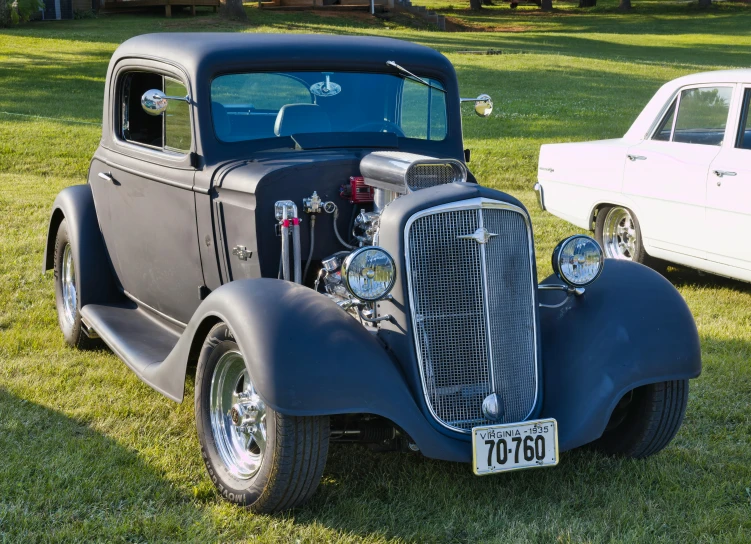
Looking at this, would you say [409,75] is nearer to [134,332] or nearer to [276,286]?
[276,286]

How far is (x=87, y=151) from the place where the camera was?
479 inches

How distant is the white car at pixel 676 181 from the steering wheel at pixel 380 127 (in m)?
1.77

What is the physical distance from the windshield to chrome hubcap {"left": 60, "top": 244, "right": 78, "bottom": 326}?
6.11 ft

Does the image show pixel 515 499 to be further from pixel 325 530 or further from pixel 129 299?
pixel 129 299

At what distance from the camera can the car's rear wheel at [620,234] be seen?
24.6ft

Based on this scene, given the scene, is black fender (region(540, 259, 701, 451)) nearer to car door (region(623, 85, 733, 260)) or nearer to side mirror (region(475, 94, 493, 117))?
side mirror (region(475, 94, 493, 117))

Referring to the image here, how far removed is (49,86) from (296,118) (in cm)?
1594

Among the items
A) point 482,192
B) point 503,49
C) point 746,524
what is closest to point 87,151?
point 482,192

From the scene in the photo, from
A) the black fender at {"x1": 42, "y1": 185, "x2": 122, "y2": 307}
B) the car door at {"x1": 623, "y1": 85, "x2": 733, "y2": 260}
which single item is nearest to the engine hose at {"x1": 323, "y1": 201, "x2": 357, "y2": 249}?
the black fender at {"x1": 42, "y1": 185, "x2": 122, "y2": 307}

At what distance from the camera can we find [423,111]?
16.6 feet

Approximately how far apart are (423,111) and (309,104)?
687 millimetres

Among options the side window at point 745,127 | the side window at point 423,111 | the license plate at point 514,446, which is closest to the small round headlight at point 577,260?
the license plate at point 514,446

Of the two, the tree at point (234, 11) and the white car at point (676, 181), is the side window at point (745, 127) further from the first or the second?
the tree at point (234, 11)

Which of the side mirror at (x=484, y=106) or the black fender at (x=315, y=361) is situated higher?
the side mirror at (x=484, y=106)
